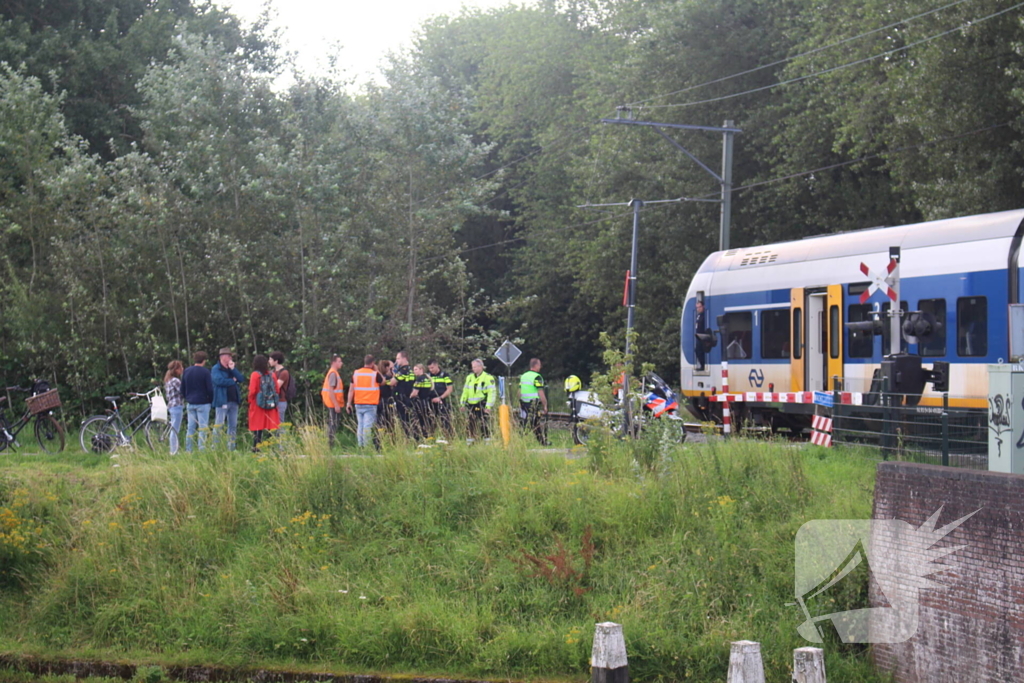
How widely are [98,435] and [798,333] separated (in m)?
11.9

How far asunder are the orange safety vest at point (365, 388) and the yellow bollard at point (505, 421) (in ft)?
11.5

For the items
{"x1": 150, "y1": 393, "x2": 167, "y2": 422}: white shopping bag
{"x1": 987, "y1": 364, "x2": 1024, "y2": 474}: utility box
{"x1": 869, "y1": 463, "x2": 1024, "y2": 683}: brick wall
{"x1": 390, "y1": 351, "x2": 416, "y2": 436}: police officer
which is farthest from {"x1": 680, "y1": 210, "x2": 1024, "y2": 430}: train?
{"x1": 150, "y1": 393, "x2": 167, "y2": 422}: white shopping bag

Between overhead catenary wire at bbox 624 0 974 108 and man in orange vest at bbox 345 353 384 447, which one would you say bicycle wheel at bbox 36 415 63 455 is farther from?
overhead catenary wire at bbox 624 0 974 108

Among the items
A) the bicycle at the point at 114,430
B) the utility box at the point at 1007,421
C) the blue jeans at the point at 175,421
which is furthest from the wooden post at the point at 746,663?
the bicycle at the point at 114,430

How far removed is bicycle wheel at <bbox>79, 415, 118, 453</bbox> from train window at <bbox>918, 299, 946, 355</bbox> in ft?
40.6

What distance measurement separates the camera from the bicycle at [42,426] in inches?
691

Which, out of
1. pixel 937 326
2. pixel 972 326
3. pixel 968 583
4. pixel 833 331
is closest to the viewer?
pixel 968 583

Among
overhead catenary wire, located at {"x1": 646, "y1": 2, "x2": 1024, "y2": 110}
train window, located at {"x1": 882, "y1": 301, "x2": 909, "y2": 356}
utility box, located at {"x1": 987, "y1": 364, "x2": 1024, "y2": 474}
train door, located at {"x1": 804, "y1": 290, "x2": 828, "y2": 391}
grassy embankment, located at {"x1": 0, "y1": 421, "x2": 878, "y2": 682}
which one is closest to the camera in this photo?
utility box, located at {"x1": 987, "y1": 364, "x2": 1024, "y2": 474}

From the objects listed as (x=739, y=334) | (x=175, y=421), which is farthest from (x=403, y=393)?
(x=739, y=334)

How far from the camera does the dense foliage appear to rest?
72.9 feet

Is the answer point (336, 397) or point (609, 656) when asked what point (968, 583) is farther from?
point (336, 397)

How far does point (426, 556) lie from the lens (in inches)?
436

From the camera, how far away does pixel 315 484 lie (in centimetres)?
1226

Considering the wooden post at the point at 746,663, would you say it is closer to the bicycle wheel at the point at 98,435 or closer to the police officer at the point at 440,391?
the police officer at the point at 440,391
